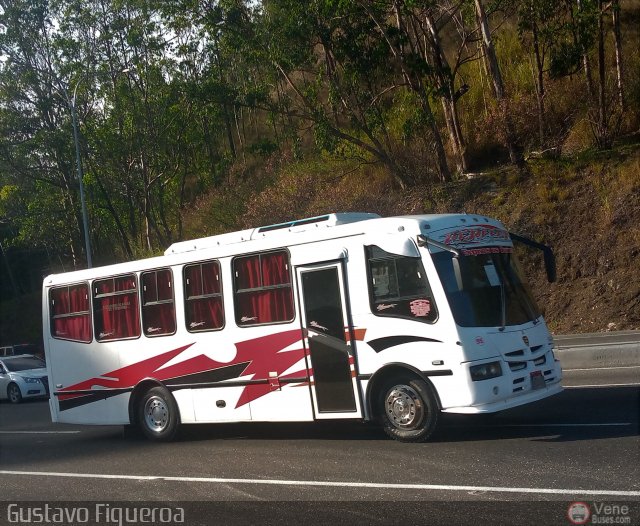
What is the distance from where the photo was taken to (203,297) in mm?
12281

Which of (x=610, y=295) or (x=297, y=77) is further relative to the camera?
(x=297, y=77)

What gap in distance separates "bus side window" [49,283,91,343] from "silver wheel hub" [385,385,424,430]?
6011 millimetres

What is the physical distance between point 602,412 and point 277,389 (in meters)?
4.28

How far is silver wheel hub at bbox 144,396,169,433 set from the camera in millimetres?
12805

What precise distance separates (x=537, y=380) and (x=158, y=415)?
592cm

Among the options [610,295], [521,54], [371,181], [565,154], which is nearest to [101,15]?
[371,181]

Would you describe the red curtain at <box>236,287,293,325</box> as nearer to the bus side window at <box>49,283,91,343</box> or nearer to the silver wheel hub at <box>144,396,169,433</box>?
the silver wheel hub at <box>144,396,169,433</box>

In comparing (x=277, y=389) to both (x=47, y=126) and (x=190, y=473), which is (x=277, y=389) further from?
(x=47, y=126)

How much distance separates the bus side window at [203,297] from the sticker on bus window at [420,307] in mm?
3216

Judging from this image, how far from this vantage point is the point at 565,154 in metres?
26.9

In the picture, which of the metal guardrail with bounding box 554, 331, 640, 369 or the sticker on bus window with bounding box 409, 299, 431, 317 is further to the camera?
the metal guardrail with bounding box 554, 331, 640, 369

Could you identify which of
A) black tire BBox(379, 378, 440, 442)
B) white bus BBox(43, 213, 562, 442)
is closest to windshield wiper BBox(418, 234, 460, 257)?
white bus BBox(43, 213, 562, 442)

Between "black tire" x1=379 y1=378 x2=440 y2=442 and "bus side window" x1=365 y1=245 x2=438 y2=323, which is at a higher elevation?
"bus side window" x1=365 y1=245 x2=438 y2=323

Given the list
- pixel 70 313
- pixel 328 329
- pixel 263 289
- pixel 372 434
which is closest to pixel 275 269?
pixel 263 289
